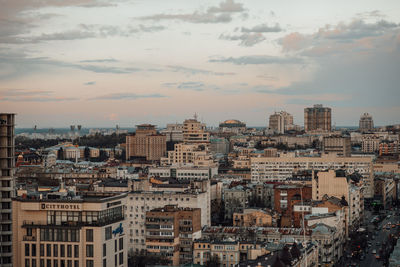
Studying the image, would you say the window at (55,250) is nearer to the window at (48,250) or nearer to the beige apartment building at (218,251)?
the window at (48,250)

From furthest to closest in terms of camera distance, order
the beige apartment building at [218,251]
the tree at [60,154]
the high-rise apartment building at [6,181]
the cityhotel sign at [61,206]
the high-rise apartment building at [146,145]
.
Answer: the tree at [60,154] → the high-rise apartment building at [146,145] → the beige apartment building at [218,251] → the cityhotel sign at [61,206] → the high-rise apartment building at [6,181]

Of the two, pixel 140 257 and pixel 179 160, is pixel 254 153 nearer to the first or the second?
pixel 179 160

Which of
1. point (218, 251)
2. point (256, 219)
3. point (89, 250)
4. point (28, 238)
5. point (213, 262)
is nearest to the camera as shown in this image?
point (89, 250)

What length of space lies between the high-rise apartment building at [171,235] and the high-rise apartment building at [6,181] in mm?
19597

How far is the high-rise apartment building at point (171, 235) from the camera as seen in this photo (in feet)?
197

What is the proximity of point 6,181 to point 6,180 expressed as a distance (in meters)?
0.06

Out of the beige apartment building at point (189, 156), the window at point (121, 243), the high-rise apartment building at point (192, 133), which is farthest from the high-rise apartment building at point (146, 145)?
the window at point (121, 243)

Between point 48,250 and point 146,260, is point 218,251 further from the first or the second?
point 48,250

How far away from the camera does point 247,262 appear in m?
51.4

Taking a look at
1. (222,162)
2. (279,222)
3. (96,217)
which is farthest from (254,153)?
(96,217)

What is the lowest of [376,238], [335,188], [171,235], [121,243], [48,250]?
[376,238]

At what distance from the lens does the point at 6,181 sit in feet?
135

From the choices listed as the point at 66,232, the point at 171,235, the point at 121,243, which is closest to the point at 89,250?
the point at 66,232

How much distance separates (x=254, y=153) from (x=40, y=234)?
110415mm
